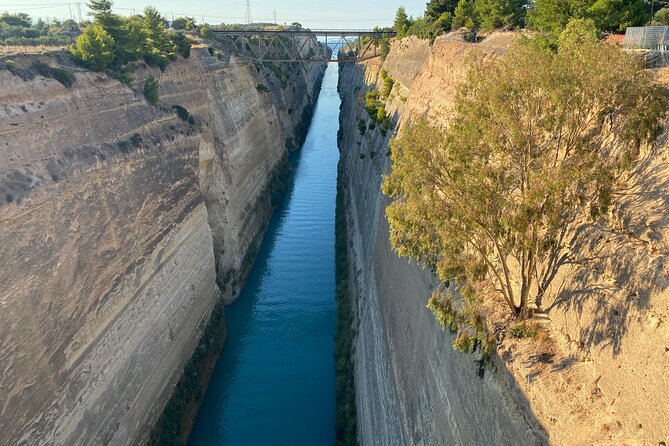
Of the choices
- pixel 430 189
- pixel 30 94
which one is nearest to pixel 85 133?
pixel 30 94

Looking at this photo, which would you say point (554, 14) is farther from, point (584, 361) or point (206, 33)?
point (206, 33)

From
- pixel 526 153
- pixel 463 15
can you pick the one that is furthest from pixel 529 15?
pixel 526 153

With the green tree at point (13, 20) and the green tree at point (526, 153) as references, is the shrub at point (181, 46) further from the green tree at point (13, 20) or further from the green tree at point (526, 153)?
the green tree at point (526, 153)

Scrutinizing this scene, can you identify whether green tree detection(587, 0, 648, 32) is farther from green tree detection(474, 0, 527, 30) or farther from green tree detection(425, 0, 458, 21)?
green tree detection(425, 0, 458, 21)

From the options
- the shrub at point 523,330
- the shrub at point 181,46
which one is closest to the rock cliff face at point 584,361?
the shrub at point 523,330

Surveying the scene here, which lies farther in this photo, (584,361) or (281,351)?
(281,351)
